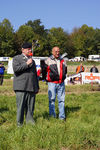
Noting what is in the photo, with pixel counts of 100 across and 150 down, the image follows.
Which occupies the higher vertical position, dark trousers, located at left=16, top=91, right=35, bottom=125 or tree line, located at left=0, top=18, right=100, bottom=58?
tree line, located at left=0, top=18, right=100, bottom=58

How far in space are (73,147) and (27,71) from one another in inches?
68.8

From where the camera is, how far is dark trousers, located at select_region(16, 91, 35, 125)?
4.81 meters

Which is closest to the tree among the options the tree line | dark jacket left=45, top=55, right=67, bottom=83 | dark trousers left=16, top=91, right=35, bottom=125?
the tree line

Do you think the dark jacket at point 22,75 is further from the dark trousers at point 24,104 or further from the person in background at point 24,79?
the dark trousers at point 24,104

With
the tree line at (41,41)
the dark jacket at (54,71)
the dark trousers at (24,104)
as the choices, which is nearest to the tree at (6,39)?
the tree line at (41,41)

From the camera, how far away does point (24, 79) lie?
4766 millimetres

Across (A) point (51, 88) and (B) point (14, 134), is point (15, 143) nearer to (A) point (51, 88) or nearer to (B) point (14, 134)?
(B) point (14, 134)

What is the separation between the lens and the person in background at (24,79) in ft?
15.4

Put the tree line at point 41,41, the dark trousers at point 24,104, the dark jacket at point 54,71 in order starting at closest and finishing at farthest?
the dark trousers at point 24,104
the dark jacket at point 54,71
the tree line at point 41,41

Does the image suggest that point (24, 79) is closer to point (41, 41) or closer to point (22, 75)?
point (22, 75)

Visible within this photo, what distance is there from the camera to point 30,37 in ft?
243

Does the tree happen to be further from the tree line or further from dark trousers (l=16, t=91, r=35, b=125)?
dark trousers (l=16, t=91, r=35, b=125)

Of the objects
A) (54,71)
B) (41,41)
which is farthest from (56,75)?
(41,41)

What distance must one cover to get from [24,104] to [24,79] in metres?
0.51
